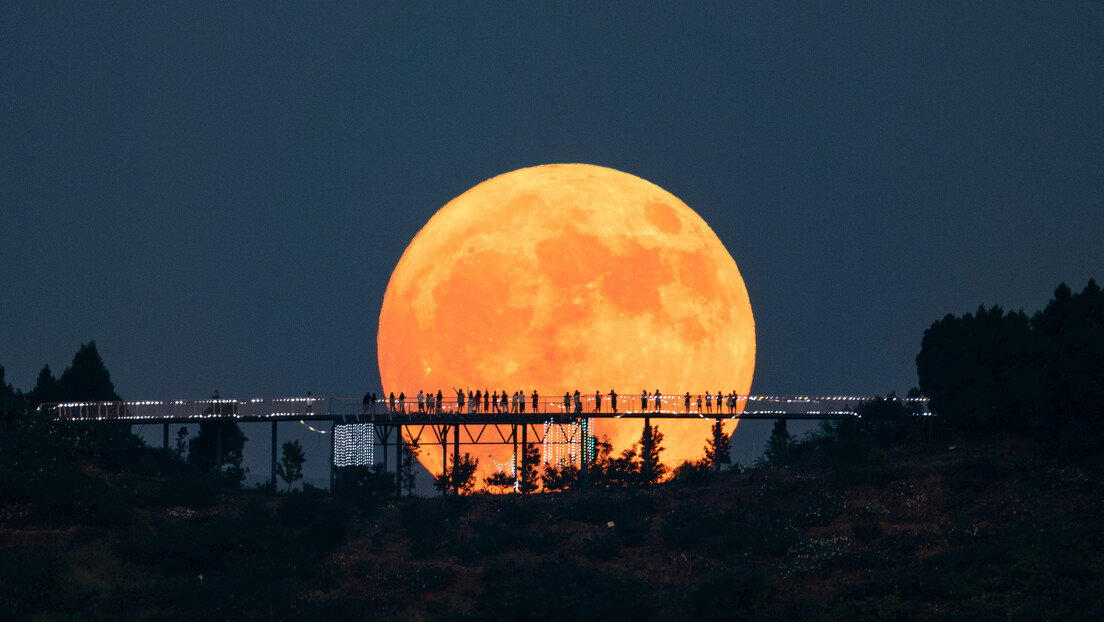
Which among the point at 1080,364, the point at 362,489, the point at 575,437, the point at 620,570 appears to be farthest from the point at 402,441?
the point at 1080,364

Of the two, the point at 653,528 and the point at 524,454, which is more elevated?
the point at 524,454

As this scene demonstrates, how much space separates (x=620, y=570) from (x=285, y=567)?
1316 centimetres

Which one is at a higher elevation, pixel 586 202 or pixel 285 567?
pixel 586 202

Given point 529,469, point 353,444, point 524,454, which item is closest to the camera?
point 529,469

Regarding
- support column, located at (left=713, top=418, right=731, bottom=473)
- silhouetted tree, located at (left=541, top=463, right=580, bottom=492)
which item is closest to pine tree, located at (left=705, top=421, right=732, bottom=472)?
support column, located at (left=713, top=418, right=731, bottom=473)

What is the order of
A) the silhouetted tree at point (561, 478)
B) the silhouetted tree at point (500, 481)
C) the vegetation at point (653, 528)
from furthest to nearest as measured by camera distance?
the silhouetted tree at point (500, 481) → the silhouetted tree at point (561, 478) → the vegetation at point (653, 528)

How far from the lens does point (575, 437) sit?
7438 cm

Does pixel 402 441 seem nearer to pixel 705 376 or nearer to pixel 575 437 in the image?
pixel 575 437

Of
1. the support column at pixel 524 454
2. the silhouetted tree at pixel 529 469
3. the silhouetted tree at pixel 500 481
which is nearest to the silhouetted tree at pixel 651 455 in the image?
the silhouetted tree at pixel 529 469

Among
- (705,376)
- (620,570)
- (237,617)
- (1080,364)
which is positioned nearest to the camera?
(237,617)

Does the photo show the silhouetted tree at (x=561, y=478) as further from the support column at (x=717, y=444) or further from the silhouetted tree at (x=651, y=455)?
the support column at (x=717, y=444)

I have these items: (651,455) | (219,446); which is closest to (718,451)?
(651,455)

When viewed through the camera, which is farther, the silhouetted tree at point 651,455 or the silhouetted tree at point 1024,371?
the silhouetted tree at point 651,455

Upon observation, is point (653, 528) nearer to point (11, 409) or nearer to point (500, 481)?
point (500, 481)
